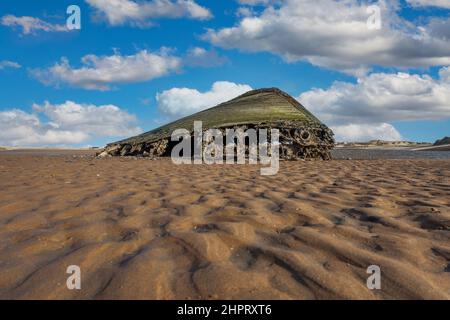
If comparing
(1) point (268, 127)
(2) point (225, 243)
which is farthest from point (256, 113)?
(2) point (225, 243)

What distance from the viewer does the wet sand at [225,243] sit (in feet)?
9.22

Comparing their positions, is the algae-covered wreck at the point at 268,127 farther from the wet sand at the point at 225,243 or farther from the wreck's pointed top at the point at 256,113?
the wet sand at the point at 225,243

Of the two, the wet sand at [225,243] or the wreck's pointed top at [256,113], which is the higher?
the wreck's pointed top at [256,113]

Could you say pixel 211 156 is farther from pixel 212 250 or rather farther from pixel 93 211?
pixel 212 250

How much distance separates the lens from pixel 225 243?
12.4ft

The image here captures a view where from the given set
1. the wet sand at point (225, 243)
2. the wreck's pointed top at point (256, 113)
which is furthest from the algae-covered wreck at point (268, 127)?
the wet sand at point (225, 243)

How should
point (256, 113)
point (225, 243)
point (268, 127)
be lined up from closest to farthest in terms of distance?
point (225, 243) → point (268, 127) → point (256, 113)

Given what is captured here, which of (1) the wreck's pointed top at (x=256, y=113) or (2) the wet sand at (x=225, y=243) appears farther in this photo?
(1) the wreck's pointed top at (x=256, y=113)

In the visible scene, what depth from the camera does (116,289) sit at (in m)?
2.79

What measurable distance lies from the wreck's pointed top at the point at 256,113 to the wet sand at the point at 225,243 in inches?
490

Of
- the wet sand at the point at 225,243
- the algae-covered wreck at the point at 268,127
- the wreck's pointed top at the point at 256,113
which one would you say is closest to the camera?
the wet sand at the point at 225,243

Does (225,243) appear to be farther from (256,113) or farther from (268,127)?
(256,113)

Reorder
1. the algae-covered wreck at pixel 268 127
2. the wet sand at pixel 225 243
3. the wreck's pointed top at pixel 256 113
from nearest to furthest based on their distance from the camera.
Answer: the wet sand at pixel 225 243 < the algae-covered wreck at pixel 268 127 < the wreck's pointed top at pixel 256 113

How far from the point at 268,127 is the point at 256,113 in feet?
6.35
